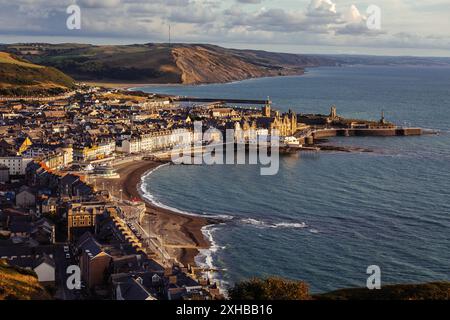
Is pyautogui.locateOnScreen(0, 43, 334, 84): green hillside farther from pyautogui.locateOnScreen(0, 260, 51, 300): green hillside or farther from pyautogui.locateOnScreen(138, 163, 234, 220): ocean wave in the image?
pyautogui.locateOnScreen(0, 260, 51, 300): green hillside

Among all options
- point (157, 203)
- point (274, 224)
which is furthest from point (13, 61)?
point (274, 224)

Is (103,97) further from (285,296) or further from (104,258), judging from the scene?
(285,296)

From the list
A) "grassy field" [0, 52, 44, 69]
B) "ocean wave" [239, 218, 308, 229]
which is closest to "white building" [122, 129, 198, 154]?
"ocean wave" [239, 218, 308, 229]

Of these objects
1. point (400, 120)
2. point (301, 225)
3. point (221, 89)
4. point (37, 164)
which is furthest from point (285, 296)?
point (221, 89)

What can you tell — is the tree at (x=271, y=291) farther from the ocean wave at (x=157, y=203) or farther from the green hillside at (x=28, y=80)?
the green hillside at (x=28, y=80)

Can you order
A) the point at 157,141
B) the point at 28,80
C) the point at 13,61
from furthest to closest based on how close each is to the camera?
the point at 13,61
the point at 28,80
the point at 157,141

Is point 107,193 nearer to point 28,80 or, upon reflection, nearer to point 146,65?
point 28,80

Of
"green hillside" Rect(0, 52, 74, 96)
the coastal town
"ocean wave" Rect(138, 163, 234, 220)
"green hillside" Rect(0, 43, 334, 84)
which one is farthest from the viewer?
"green hillside" Rect(0, 43, 334, 84)
